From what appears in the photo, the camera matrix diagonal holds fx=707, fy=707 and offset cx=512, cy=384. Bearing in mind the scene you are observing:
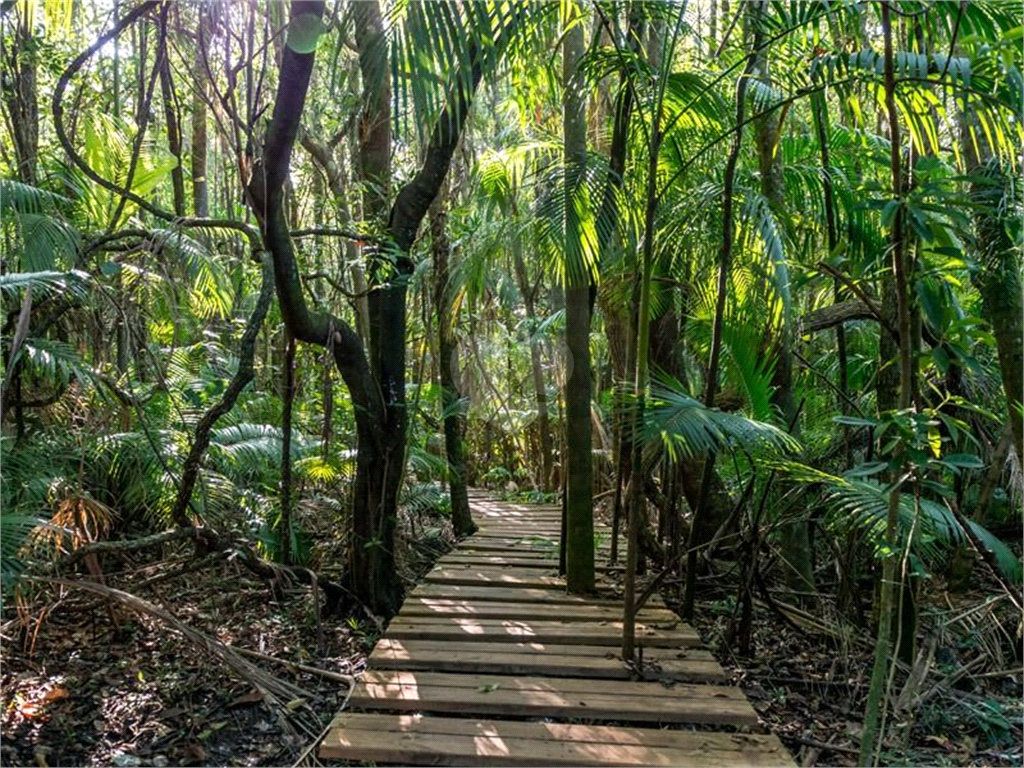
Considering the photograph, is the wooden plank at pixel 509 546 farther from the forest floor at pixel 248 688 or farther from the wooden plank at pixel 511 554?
the forest floor at pixel 248 688

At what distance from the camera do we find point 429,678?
307 cm

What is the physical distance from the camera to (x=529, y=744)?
99.3 inches

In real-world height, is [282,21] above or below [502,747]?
above

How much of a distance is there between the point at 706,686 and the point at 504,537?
3.28 m

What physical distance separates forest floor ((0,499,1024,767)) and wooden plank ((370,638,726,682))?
0.28 meters

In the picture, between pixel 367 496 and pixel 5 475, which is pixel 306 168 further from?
pixel 5 475

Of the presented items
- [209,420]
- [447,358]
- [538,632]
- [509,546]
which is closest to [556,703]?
[538,632]

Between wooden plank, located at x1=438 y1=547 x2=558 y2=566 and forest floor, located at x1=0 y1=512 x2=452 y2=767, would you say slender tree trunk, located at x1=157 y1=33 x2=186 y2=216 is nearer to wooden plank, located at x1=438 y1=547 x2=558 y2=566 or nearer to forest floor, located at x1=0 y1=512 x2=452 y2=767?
forest floor, located at x1=0 y1=512 x2=452 y2=767

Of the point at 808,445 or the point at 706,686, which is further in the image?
the point at 808,445

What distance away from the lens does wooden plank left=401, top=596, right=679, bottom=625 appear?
383 centimetres

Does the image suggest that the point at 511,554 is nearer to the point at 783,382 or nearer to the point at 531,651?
the point at 531,651

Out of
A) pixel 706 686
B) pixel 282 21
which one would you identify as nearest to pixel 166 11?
pixel 282 21

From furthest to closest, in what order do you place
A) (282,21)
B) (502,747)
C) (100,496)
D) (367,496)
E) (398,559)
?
(398,559) → (100,496) → (367,496) → (282,21) → (502,747)

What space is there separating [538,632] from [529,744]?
3.58ft
